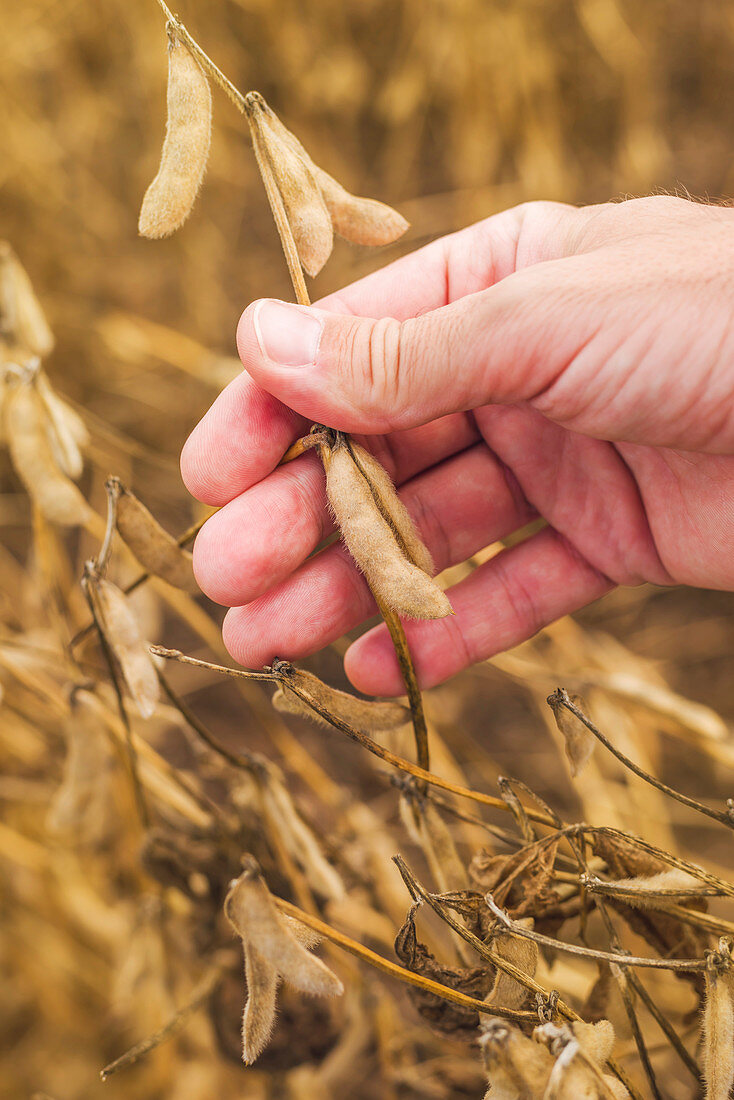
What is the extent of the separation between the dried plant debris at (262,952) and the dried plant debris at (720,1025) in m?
0.28

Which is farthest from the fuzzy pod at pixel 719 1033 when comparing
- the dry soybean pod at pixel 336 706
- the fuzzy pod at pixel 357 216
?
the fuzzy pod at pixel 357 216

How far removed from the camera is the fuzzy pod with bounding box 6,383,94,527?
867mm

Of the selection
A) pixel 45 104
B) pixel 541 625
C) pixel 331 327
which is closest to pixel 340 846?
pixel 541 625

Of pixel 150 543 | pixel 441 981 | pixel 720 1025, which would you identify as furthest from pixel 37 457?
pixel 720 1025

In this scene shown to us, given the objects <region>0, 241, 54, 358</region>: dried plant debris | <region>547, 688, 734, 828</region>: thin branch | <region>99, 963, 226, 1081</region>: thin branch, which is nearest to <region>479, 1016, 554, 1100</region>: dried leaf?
<region>547, 688, 734, 828</region>: thin branch

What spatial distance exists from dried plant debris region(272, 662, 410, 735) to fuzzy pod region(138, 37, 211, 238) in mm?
437

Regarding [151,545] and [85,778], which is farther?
[85,778]

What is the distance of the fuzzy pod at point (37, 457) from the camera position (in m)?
0.87

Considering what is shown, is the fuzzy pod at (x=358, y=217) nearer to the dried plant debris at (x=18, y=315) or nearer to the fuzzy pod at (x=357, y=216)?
the fuzzy pod at (x=357, y=216)

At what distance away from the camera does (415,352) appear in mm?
736

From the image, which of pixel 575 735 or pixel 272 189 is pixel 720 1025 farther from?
pixel 272 189

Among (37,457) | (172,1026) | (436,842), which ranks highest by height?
(37,457)

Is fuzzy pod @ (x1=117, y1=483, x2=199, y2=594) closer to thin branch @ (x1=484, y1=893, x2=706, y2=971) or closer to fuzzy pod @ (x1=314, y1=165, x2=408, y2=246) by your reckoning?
fuzzy pod @ (x1=314, y1=165, x2=408, y2=246)

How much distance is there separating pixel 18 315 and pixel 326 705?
675mm
